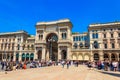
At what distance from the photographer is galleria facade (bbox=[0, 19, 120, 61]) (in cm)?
5812

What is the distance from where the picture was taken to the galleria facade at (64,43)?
58.1 metres

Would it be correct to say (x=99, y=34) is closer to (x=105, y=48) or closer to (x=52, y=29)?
(x=105, y=48)

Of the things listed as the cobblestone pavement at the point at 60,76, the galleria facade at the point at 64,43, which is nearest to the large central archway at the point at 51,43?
the galleria facade at the point at 64,43

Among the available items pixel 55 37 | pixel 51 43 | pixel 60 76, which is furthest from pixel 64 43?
pixel 60 76

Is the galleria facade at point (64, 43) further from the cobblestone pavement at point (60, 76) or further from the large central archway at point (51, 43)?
the cobblestone pavement at point (60, 76)

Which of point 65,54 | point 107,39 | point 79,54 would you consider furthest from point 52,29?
point 107,39

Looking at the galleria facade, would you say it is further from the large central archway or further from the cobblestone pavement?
the cobblestone pavement

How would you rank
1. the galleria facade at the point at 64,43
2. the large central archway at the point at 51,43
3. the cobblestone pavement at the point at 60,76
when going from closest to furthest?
the cobblestone pavement at the point at 60,76
the galleria facade at the point at 64,43
the large central archway at the point at 51,43

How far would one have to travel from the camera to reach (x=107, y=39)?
58719mm

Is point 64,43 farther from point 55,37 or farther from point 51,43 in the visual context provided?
point 55,37

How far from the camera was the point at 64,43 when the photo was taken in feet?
206

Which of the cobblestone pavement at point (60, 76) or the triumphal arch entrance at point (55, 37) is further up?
the triumphal arch entrance at point (55, 37)

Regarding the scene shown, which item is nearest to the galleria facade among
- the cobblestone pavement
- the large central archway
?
the large central archway

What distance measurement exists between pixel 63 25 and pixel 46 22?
10.5 meters
